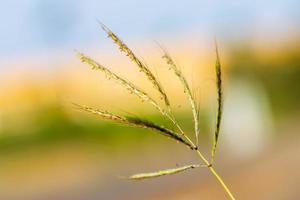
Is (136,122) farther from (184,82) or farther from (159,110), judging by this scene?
(184,82)

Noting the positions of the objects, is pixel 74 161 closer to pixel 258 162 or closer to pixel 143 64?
pixel 258 162

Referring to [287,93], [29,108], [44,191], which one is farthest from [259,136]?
[29,108]

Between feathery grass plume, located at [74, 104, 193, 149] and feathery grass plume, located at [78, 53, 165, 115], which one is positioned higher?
feathery grass plume, located at [78, 53, 165, 115]

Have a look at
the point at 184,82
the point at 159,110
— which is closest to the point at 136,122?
the point at 159,110

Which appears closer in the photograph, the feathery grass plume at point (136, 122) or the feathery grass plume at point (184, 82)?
the feathery grass plume at point (136, 122)

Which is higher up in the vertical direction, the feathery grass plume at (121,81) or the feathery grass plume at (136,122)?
the feathery grass plume at (121,81)

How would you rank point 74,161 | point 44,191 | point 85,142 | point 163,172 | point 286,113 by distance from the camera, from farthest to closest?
point 286,113
point 85,142
point 74,161
point 44,191
point 163,172
